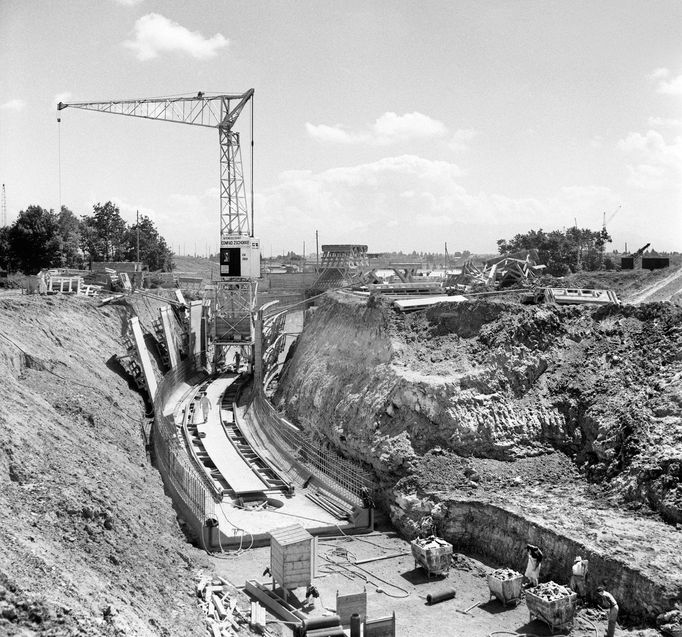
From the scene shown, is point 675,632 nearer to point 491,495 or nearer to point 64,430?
point 491,495

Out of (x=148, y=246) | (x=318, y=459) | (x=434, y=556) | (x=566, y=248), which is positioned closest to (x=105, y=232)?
(x=148, y=246)

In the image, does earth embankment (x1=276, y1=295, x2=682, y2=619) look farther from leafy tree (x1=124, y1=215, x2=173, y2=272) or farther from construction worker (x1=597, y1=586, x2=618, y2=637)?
leafy tree (x1=124, y1=215, x2=173, y2=272)

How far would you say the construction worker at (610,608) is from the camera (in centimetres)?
1534

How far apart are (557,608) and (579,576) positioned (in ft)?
4.85

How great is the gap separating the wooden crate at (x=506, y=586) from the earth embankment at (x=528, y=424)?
1.35m

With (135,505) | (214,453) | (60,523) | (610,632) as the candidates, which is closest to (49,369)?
(214,453)

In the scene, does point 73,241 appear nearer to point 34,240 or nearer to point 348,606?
point 34,240

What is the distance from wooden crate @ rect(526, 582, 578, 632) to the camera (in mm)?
15695

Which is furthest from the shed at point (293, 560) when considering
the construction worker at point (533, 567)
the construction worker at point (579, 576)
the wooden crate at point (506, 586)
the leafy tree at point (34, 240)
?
the leafy tree at point (34, 240)

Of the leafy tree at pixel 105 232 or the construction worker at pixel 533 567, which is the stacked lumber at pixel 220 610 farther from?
the leafy tree at pixel 105 232

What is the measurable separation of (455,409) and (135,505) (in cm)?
1125

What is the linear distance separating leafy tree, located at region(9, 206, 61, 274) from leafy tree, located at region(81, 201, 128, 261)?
15601 mm

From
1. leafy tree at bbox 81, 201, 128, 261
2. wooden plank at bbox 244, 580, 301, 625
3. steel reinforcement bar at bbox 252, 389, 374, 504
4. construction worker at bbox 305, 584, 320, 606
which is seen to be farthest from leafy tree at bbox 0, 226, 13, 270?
construction worker at bbox 305, 584, 320, 606

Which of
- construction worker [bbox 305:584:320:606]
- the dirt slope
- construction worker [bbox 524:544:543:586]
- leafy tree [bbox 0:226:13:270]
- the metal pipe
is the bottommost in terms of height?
the metal pipe
